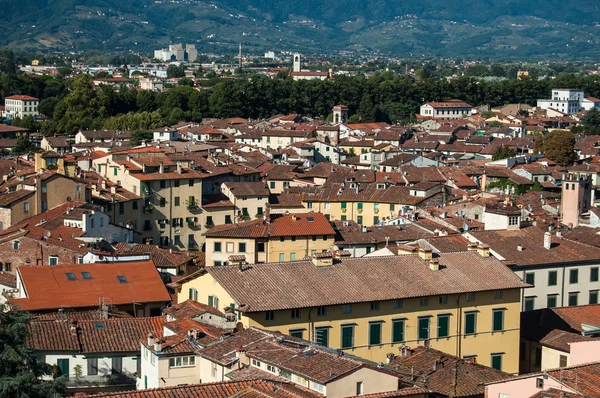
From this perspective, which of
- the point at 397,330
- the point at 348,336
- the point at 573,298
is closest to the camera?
the point at 348,336

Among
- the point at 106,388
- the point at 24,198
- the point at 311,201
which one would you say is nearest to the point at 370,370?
the point at 106,388

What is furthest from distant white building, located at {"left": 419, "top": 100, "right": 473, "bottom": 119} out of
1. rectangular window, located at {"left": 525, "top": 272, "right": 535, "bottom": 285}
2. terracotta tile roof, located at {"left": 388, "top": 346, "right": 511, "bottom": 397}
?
terracotta tile roof, located at {"left": 388, "top": 346, "right": 511, "bottom": 397}

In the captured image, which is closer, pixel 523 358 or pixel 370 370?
pixel 370 370

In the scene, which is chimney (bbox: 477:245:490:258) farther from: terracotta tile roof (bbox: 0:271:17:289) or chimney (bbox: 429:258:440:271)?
terracotta tile roof (bbox: 0:271:17:289)

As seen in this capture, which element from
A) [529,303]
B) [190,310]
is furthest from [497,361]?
[190,310]

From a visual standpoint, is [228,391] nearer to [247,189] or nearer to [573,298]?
[573,298]

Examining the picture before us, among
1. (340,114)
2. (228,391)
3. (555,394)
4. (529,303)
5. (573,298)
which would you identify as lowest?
(340,114)

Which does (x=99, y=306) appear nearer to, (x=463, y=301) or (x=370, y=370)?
(x=463, y=301)

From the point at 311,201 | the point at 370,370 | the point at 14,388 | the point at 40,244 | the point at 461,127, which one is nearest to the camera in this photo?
the point at 14,388
